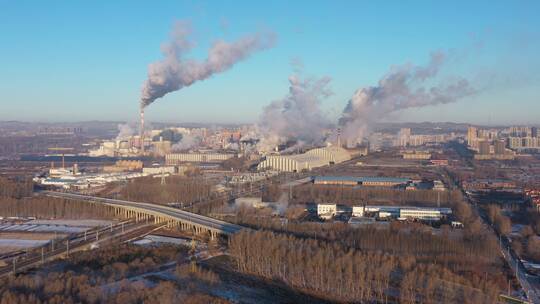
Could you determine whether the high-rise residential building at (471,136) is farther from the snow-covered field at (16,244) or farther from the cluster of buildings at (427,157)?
the snow-covered field at (16,244)

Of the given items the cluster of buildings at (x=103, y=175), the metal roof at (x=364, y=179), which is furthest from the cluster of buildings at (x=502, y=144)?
the cluster of buildings at (x=103, y=175)

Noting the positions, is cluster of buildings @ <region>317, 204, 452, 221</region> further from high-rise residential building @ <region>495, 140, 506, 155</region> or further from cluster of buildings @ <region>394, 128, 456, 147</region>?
cluster of buildings @ <region>394, 128, 456, 147</region>

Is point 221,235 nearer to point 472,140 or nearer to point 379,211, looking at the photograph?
point 379,211

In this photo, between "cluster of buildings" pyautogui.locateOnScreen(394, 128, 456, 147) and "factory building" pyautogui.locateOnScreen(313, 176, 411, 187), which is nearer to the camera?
"factory building" pyautogui.locateOnScreen(313, 176, 411, 187)

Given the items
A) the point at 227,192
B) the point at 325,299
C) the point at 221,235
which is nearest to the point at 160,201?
the point at 227,192

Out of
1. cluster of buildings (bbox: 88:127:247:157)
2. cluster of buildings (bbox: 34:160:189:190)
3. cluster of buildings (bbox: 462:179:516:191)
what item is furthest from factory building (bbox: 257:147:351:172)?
cluster of buildings (bbox: 462:179:516:191)

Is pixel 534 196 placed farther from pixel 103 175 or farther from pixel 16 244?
pixel 103 175
